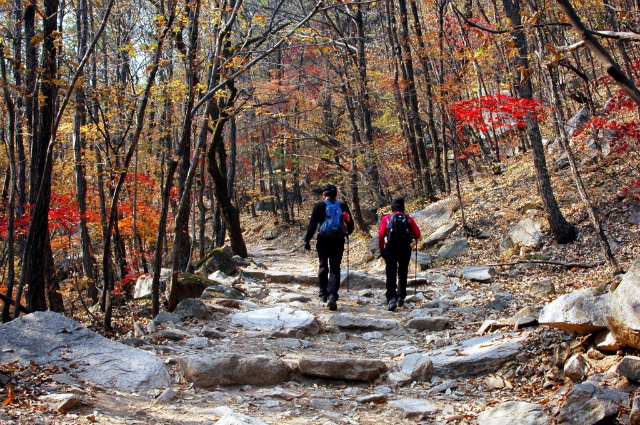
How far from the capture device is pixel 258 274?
11.8 metres

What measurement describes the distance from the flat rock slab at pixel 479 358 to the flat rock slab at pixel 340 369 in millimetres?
692

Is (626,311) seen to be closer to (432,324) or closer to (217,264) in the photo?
(432,324)

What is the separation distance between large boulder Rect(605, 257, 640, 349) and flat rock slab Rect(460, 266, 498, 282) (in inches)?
224

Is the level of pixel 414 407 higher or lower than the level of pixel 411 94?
lower

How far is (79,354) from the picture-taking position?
4.52m

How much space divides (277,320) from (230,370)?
2.47 meters

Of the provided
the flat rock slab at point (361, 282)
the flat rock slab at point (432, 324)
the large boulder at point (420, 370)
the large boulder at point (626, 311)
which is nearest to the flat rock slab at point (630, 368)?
the large boulder at point (626, 311)

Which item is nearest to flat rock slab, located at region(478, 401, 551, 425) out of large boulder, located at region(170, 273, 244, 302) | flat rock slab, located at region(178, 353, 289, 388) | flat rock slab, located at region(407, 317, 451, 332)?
flat rock slab, located at region(178, 353, 289, 388)

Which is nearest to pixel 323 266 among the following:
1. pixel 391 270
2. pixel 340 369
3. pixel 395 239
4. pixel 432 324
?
pixel 391 270

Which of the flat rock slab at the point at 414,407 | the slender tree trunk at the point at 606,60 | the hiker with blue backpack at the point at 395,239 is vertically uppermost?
the slender tree trunk at the point at 606,60

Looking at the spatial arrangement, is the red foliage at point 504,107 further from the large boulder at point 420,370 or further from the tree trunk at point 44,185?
the tree trunk at point 44,185

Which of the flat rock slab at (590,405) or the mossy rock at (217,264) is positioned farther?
the mossy rock at (217,264)

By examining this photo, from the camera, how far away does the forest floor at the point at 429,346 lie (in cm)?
379

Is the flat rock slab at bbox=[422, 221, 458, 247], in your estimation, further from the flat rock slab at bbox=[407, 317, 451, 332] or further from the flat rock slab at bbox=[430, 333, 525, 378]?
the flat rock slab at bbox=[430, 333, 525, 378]
